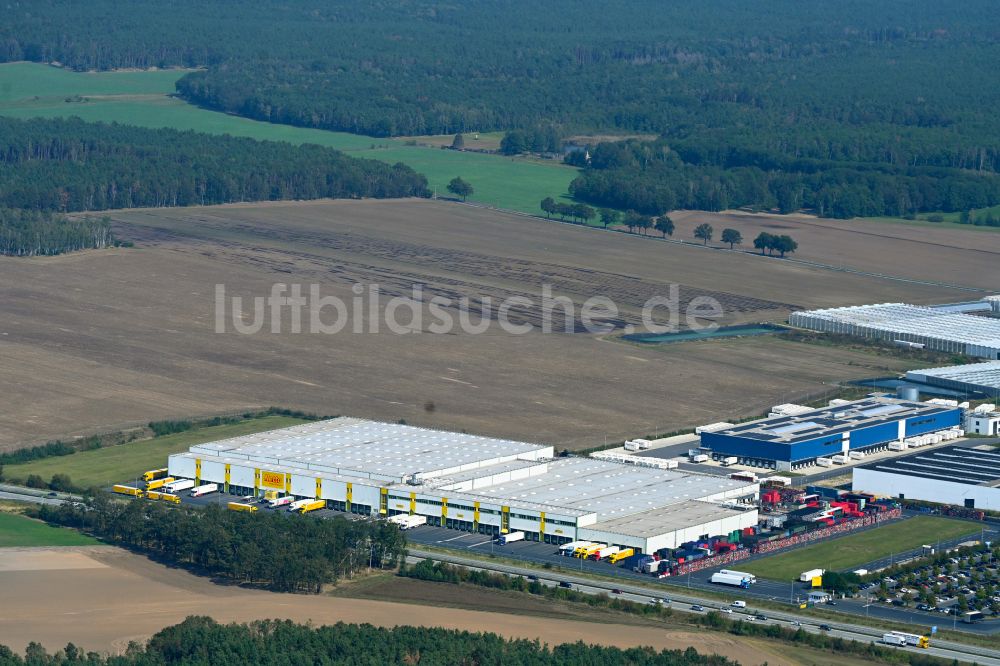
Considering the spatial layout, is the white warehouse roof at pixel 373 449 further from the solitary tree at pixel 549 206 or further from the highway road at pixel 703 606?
the solitary tree at pixel 549 206

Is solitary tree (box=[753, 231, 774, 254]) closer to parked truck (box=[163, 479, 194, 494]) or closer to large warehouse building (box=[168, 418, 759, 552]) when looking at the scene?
large warehouse building (box=[168, 418, 759, 552])

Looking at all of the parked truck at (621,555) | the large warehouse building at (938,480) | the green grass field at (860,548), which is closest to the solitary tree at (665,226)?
the large warehouse building at (938,480)

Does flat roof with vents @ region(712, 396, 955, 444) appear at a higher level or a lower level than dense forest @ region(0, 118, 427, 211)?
lower

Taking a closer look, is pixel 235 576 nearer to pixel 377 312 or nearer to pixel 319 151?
pixel 377 312

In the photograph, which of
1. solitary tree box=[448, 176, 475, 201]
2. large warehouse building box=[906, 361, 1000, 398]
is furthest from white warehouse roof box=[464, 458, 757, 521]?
solitary tree box=[448, 176, 475, 201]

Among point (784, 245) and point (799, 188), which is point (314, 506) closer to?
point (784, 245)

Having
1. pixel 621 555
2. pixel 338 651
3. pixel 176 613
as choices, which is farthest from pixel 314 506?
pixel 338 651

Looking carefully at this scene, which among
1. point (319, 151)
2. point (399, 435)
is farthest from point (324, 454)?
point (319, 151)
